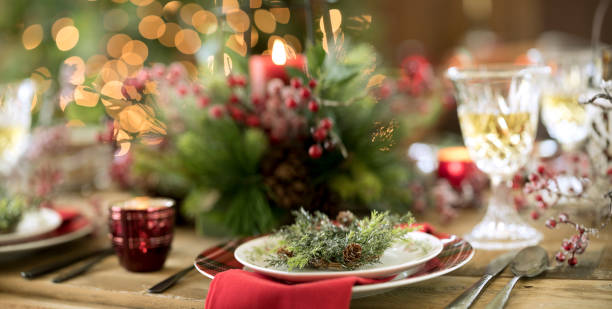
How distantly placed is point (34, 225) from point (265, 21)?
2.09m

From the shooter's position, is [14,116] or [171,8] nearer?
[14,116]

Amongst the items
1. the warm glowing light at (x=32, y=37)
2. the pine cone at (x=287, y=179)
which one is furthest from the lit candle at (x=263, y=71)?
the warm glowing light at (x=32, y=37)

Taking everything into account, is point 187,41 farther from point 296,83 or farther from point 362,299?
point 362,299

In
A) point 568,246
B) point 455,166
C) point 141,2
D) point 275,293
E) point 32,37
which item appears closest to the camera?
point 275,293

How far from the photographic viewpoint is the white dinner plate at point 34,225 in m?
0.90

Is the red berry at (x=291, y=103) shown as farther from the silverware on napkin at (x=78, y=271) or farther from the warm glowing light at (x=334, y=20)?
the silverware on napkin at (x=78, y=271)

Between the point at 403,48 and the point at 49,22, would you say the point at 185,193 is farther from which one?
the point at 403,48

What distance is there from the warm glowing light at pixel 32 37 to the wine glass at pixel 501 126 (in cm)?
250

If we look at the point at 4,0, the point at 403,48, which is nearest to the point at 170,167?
the point at 4,0

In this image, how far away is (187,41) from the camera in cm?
307

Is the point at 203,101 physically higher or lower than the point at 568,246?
higher

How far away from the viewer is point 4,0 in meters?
2.68

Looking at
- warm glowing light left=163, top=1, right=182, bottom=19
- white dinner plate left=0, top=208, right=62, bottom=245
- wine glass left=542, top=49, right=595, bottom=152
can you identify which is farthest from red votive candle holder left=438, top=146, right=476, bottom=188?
warm glowing light left=163, top=1, right=182, bottom=19

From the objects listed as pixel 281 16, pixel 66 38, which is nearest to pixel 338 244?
pixel 281 16
